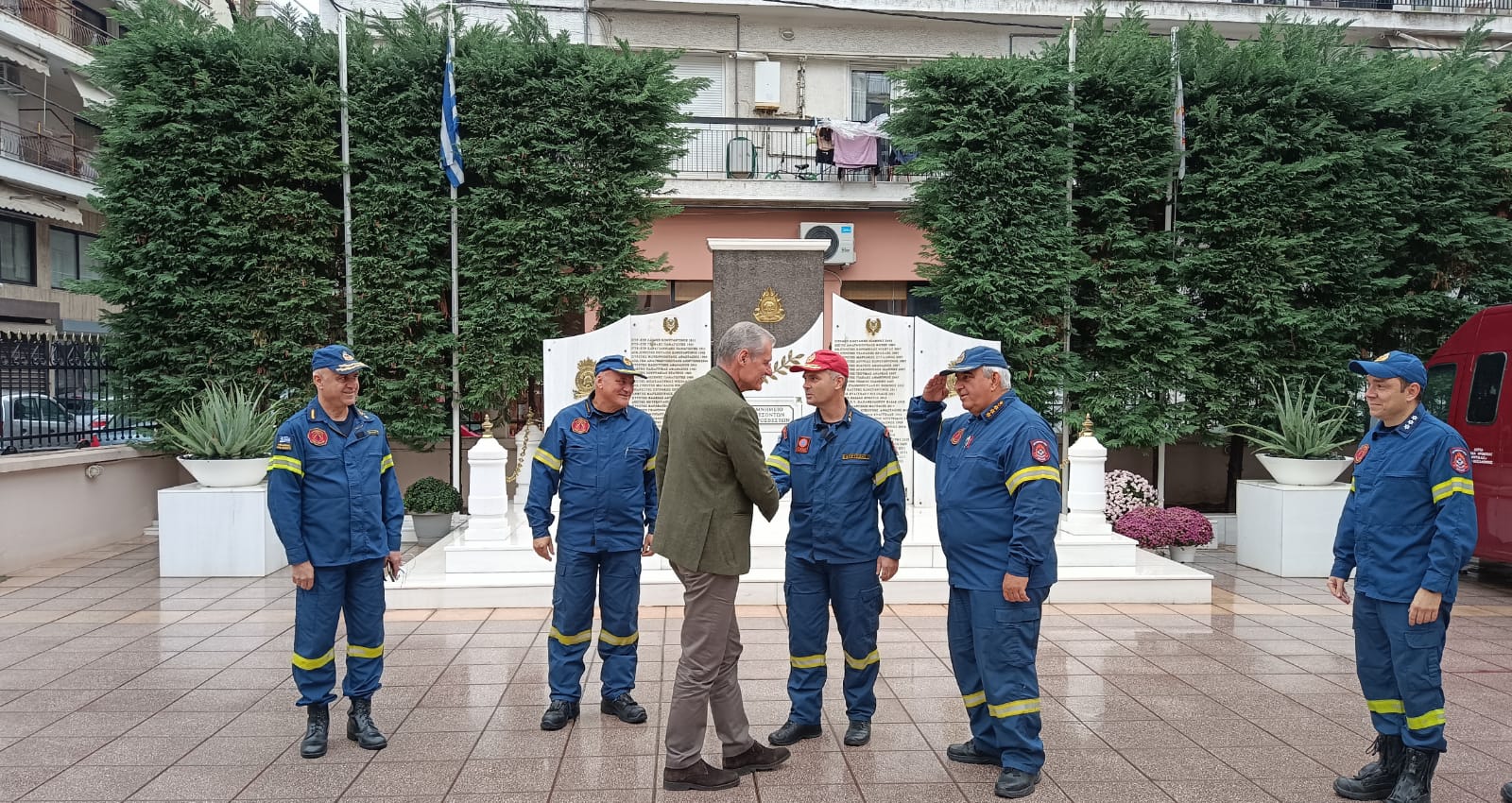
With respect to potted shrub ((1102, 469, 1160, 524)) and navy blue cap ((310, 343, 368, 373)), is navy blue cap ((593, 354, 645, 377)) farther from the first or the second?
potted shrub ((1102, 469, 1160, 524))

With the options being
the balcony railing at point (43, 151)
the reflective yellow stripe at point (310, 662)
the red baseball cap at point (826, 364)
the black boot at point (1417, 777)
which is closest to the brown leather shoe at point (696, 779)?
the reflective yellow stripe at point (310, 662)

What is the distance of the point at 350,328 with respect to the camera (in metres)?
10.7

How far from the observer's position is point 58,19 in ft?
68.6

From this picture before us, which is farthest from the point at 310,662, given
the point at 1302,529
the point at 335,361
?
the point at 1302,529

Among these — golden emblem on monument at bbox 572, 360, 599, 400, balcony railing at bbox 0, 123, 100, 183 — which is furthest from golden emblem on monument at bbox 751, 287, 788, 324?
balcony railing at bbox 0, 123, 100, 183

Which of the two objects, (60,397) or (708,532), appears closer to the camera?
(708,532)

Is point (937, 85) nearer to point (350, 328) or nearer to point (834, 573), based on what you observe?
point (350, 328)

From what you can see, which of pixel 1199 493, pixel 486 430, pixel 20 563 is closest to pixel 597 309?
pixel 486 430

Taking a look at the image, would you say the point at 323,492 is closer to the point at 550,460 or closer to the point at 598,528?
the point at 550,460

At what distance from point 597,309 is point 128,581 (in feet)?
16.5

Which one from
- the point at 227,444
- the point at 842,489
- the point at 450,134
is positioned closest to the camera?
the point at 842,489

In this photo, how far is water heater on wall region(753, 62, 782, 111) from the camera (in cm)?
1689

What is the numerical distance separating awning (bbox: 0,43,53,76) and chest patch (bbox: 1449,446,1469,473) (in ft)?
73.1

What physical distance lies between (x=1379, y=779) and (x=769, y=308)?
5.94 meters
